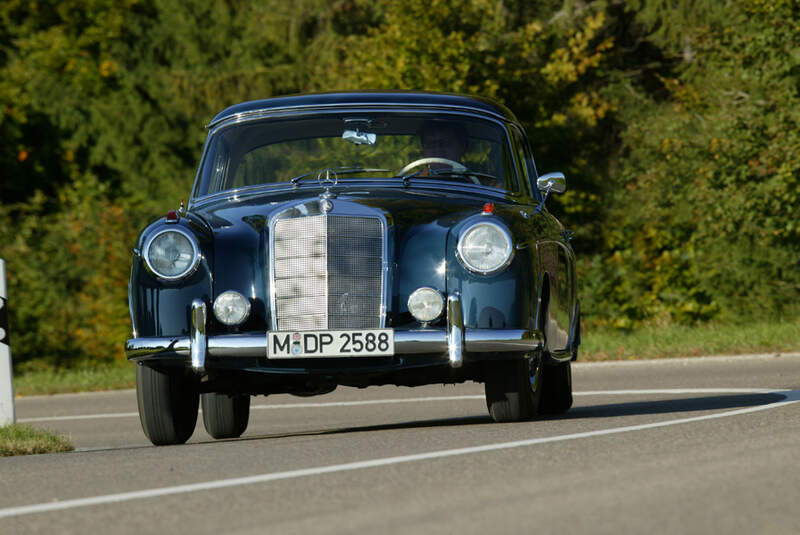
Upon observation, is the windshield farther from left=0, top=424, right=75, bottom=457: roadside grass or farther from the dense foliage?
the dense foliage

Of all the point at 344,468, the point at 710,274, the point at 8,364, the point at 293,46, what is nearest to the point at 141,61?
the point at 293,46

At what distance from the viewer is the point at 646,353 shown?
15.9 metres

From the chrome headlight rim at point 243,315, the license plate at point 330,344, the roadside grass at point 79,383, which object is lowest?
the roadside grass at point 79,383

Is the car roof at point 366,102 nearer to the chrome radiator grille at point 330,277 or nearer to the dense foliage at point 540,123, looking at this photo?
the chrome radiator grille at point 330,277

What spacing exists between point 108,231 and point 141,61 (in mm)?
7973

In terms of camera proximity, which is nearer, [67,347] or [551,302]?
[551,302]

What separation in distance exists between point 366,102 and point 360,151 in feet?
1.22

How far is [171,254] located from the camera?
24.4ft

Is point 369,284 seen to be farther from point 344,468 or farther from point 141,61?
point 141,61

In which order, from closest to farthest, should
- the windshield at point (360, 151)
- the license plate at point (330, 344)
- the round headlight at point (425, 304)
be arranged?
the license plate at point (330, 344) → the round headlight at point (425, 304) → the windshield at point (360, 151)

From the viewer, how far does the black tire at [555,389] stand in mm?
9289

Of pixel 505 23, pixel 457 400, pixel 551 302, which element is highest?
pixel 505 23

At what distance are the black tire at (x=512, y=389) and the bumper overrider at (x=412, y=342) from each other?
0.95 ft

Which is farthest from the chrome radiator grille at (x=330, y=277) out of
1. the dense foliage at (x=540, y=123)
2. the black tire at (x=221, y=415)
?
the dense foliage at (x=540, y=123)
